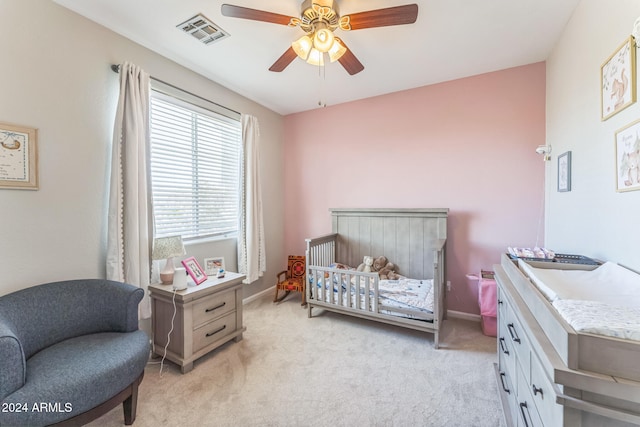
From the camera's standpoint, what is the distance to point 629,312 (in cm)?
72

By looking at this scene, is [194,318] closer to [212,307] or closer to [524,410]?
[212,307]

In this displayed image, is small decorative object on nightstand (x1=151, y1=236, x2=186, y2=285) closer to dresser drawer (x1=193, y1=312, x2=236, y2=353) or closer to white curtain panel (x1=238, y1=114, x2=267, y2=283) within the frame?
dresser drawer (x1=193, y1=312, x2=236, y2=353)

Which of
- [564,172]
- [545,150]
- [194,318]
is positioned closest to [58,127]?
[194,318]

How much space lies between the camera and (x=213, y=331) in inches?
84.4

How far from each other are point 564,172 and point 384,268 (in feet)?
5.88

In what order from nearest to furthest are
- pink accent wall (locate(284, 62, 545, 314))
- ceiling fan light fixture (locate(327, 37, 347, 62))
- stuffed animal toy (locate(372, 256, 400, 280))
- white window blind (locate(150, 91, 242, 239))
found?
ceiling fan light fixture (locate(327, 37, 347, 62)) → white window blind (locate(150, 91, 242, 239)) → pink accent wall (locate(284, 62, 545, 314)) → stuffed animal toy (locate(372, 256, 400, 280))

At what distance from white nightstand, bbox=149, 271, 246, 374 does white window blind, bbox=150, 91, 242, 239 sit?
67 cm

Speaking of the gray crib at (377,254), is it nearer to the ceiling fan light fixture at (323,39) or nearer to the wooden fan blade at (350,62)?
the wooden fan blade at (350,62)

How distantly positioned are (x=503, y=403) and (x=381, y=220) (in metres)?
1.97

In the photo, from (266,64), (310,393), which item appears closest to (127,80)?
(266,64)

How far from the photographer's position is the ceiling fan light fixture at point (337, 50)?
5.60 feet

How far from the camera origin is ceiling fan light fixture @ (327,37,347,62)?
171 cm

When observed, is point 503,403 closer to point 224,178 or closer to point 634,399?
point 634,399

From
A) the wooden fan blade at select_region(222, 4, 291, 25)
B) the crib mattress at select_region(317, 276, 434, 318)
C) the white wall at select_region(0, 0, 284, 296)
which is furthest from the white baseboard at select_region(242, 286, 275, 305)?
the wooden fan blade at select_region(222, 4, 291, 25)
